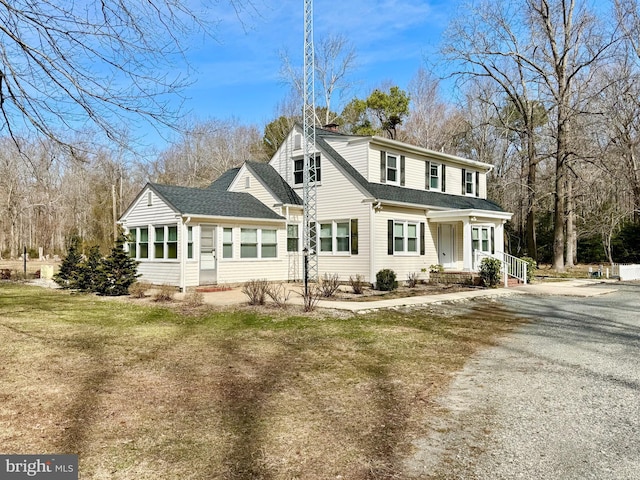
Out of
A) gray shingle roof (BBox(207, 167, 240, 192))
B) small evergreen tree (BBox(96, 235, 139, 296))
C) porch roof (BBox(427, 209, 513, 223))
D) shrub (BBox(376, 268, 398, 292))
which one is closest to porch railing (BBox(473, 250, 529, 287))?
porch roof (BBox(427, 209, 513, 223))

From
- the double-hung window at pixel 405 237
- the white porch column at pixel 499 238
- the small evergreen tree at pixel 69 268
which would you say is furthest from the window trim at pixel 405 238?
the small evergreen tree at pixel 69 268

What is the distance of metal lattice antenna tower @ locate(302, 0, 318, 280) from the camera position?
634 inches

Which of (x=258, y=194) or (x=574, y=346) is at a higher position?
(x=258, y=194)

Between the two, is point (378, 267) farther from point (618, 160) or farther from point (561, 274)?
point (618, 160)

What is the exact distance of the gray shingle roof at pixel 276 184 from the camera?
1925 centimetres

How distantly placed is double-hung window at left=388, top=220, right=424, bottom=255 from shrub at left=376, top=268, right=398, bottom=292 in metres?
1.65

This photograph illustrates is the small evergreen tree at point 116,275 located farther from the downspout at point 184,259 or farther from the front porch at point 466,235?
the front porch at point 466,235

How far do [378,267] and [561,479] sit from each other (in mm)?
14021

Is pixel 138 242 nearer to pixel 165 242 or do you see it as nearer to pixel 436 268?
pixel 165 242

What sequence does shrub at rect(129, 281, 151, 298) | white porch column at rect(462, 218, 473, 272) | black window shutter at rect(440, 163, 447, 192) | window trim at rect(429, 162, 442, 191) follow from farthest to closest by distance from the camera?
black window shutter at rect(440, 163, 447, 192) → window trim at rect(429, 162, 442, 191) → white porch column at rect(462, 218, 473, 272) → shrub at rect(129, 281, 151, 298)

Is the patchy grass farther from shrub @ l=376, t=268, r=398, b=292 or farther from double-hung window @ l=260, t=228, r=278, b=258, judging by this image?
double-hung window @ l=260, t=228, r=278, b=258

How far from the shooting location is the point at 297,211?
Result: 64.0ft

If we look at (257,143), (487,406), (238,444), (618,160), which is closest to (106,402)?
(238,444)

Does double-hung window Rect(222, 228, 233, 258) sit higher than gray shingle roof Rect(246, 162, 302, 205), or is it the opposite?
gray shingle roof Rect(246, 162, 302, 205)
